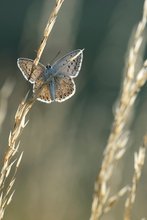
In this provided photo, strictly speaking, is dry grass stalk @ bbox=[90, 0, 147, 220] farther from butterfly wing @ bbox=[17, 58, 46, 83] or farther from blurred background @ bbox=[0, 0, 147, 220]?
blurred background @ bbox=[0, 0, 147, 220]

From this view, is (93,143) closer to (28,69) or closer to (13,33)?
(28,69)

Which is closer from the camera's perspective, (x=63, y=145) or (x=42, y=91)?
(x=42, y=91)

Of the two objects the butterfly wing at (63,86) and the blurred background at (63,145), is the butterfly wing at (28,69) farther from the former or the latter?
the blurred background at (63,145)

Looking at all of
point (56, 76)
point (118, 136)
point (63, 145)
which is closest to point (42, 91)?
point (56, 76)

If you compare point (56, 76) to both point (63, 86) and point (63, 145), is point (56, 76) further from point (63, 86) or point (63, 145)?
point (63, 145)

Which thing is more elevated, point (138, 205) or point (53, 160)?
point (53, 160)

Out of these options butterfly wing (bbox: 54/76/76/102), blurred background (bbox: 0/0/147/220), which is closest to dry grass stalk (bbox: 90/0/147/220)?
butterfly wing (bbox: 54/76/76/102)

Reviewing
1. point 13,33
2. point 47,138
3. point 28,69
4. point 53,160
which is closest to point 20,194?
point 53,160

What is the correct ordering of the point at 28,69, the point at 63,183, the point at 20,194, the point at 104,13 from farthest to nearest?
the point at 104,13 → the point at 20,194 → the point at 63,183 → the point at 28,69
